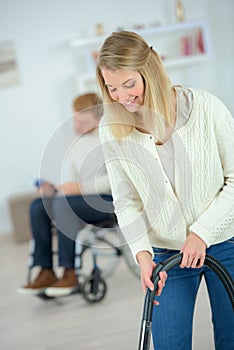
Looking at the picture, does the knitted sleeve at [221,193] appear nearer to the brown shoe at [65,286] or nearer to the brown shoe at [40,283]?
the brown shoe at [65,286]

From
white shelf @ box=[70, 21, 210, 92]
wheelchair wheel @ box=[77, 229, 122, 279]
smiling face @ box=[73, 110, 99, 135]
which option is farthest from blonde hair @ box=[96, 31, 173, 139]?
white shelf @ box=[70, 21, 210, 92]

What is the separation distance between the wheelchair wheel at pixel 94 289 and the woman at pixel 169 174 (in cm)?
163

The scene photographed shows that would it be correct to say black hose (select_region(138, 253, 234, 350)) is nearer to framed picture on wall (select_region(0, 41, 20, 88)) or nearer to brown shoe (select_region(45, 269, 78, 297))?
brown shoe (select_region(45, 269, 78, 297))

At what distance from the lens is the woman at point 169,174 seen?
158cm

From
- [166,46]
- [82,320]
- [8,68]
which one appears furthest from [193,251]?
[8,68]

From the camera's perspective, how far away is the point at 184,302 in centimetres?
174

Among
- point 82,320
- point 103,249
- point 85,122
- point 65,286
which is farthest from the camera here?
point 103,249

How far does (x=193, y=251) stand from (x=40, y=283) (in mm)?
1946

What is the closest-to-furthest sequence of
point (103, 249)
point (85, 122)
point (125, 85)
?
point (125, 85) < point (85, 122) < point (103, 249)

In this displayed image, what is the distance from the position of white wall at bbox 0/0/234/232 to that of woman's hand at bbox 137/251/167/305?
14.0 feet

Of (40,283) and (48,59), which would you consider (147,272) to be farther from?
(48,59)

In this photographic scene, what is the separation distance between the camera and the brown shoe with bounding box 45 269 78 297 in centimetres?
334

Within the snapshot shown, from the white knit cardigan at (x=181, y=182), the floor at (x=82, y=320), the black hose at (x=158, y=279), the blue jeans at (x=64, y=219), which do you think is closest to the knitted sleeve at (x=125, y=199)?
the white knit cardigan at (x=181, y=182)

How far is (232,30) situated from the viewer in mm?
5824
